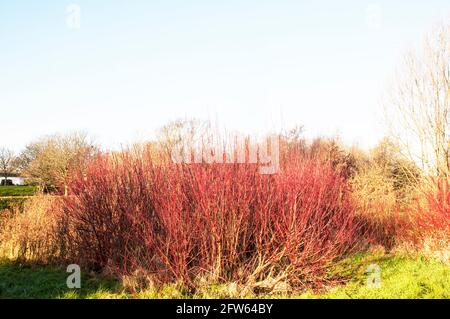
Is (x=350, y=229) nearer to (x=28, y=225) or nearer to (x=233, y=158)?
(x=233, y=158)

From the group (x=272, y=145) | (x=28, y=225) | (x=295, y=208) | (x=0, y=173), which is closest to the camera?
(x=295, y=208)

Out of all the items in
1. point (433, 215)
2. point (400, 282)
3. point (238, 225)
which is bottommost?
point (400, 282)

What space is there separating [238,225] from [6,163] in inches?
1510

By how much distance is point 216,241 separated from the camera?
5238 mm

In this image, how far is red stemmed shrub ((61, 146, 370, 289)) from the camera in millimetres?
5129

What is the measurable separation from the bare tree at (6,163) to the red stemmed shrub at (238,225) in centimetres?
3391

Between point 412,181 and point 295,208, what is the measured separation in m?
10.1

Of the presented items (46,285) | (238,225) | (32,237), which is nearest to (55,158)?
(32,237)

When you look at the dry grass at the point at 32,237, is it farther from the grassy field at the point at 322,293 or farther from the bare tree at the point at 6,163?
the bare tree at the point at 6,163

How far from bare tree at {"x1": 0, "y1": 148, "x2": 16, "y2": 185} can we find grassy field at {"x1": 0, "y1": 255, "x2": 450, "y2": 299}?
32.1 m

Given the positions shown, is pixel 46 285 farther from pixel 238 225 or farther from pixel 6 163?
pixel 6 163

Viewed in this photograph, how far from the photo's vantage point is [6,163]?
123ft
